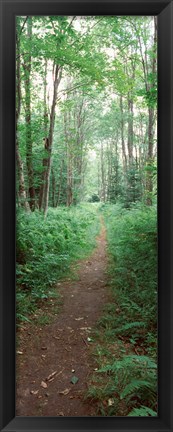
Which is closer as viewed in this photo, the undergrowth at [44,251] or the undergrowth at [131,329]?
the undergrowth at [131,329]

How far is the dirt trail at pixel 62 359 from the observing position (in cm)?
134

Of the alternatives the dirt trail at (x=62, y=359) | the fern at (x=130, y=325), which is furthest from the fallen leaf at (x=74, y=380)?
the fern at (x=130, y=325)

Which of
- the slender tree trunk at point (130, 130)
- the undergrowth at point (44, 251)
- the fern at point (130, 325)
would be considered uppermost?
the slender tree trunk at point (130, 130)

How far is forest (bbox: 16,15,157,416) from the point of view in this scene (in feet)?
5.19

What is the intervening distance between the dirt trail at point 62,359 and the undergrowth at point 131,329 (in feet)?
0.30

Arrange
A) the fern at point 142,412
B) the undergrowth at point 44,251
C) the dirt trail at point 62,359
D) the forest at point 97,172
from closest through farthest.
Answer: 1. the fern at point 142,412
2. the dirt trail at point 62,359
3. the forest at point 97,172
4. the undergrowth at point 44,251

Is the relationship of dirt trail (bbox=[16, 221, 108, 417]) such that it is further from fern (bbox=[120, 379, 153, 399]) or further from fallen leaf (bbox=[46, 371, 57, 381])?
fern (bbox=[120, 379, 153, 399])

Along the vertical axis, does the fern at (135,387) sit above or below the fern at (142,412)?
above

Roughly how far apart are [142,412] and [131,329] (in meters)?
0.61

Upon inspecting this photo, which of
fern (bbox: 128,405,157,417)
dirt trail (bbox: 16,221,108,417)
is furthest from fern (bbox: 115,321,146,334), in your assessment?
fern (bbox: 128,405,157,417)
